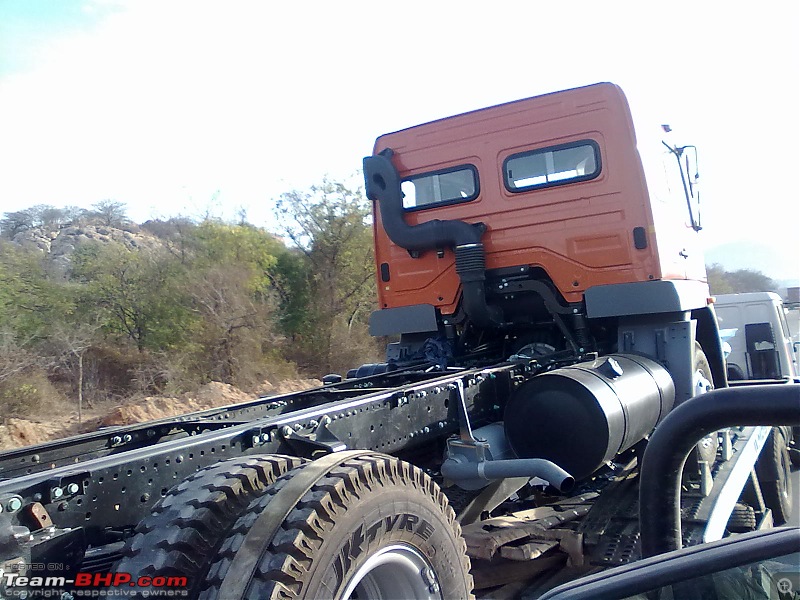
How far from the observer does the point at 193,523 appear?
6.18ft

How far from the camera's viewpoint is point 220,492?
198cm

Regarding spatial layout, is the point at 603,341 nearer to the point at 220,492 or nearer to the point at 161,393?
the point at 220,492

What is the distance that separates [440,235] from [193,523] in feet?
13.2

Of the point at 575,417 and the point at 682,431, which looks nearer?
the point at 682,431

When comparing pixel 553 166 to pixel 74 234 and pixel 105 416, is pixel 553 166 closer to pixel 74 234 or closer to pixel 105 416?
pixel 105 416

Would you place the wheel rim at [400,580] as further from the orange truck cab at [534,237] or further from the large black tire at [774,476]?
the large black tire at [774,476]

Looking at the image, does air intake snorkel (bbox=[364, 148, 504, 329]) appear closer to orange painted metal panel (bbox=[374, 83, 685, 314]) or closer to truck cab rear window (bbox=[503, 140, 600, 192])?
orange painted metal panel (bbox=[374, 83, 685, 314])

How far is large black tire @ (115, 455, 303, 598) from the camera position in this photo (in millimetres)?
1813

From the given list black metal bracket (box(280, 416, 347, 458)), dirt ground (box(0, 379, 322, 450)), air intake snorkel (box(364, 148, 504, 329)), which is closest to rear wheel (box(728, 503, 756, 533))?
air intake snorkel (box(364, 148, 504, 329))

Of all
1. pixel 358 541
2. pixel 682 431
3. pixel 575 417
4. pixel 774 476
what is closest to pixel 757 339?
pixel 774 476

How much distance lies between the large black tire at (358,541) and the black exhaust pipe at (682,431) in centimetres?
87

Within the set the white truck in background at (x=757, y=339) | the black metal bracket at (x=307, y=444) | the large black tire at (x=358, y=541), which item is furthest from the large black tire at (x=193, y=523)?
the white truck in background at (x=757, y=339)

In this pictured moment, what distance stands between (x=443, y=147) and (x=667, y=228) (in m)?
1.99

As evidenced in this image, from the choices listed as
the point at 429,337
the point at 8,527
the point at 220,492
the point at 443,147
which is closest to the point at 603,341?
the point at 429,337
